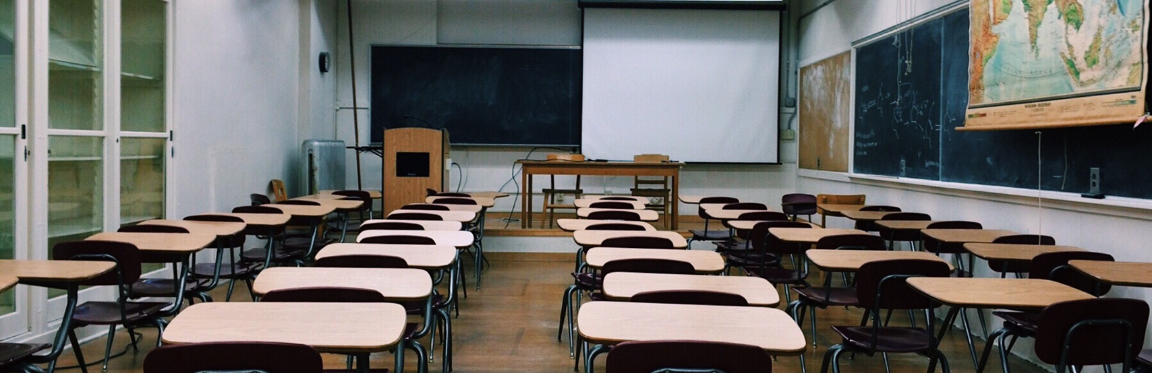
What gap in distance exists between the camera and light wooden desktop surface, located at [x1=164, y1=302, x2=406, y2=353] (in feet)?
7.03

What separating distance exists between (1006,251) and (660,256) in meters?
1.72

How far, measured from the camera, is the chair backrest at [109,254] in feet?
11.7

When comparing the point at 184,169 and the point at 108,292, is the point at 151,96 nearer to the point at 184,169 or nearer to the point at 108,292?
the point at 184,169

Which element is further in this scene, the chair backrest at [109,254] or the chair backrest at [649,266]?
the chair backrest at [109,254]

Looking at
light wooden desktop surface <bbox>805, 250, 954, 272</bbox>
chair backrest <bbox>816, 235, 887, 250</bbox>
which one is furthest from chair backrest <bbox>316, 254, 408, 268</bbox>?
chair backrest <bbox>816, 235, 887, 250</bbox>

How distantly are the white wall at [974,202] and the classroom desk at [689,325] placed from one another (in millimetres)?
2630

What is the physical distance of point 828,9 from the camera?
9.46 m

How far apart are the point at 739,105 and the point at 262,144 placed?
19.5ft

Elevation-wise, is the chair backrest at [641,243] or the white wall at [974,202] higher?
the white wall at [974,202]

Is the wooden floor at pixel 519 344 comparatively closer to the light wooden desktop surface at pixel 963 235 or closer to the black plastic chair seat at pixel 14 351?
the light wooden desktop surface at pixel 963 235

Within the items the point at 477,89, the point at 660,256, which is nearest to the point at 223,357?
the point at 660,256

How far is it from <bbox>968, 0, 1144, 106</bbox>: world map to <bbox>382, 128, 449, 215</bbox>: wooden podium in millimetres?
5005

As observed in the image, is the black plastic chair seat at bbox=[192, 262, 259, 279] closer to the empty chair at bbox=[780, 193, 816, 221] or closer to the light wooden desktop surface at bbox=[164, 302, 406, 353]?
the light wooden desktop surface at bbox=[164, 302, 406, 353]

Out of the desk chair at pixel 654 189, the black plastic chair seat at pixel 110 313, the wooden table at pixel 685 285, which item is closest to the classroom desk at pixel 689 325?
the wooden table at pixel 685 285
